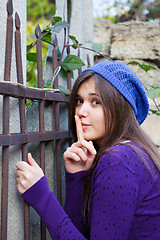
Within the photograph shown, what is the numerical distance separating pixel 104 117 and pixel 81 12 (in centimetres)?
108

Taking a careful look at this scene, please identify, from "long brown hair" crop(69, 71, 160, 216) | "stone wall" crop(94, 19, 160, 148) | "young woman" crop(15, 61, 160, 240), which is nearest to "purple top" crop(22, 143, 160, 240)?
"young woman" crop(15, 61, 160, 240)

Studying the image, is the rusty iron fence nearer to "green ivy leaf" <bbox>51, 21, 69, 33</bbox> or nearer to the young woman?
the young woman

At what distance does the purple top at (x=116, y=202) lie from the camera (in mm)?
1128

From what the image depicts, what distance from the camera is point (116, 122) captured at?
4.67 ft

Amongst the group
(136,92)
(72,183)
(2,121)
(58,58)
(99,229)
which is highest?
(58,58)

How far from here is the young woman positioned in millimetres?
1145

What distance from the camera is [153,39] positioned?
8.45 ft

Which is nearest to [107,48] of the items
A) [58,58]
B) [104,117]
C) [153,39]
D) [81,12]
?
[153,39]

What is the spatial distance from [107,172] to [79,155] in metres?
0.23

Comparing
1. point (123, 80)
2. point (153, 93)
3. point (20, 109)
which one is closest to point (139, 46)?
point (153, 93)

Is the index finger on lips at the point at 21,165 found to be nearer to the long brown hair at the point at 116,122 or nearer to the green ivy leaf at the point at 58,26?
the long brown hair at the point at 116,122

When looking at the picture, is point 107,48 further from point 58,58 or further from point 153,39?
point 58,58

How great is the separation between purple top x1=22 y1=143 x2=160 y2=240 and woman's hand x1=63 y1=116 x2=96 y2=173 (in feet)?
0.37

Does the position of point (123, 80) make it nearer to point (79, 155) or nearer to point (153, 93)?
point (79, 155)
